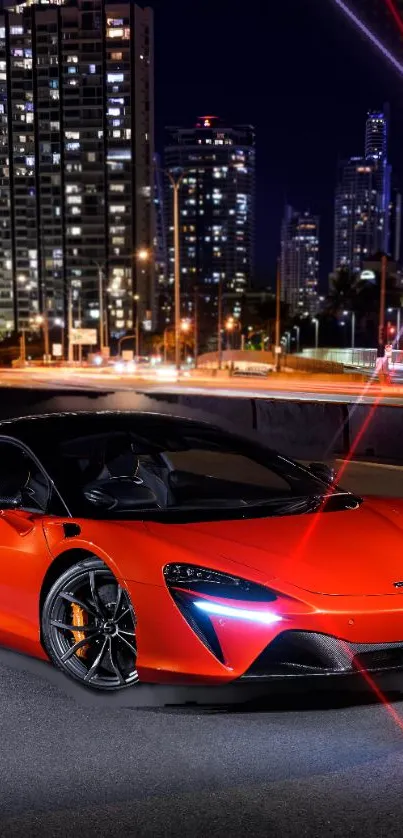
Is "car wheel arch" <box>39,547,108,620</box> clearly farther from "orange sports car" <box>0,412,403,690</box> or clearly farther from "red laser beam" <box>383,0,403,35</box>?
"red laser beam" <box>383,0,403,35</box>

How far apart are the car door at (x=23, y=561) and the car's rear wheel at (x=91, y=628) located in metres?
0.13

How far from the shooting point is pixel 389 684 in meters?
3.59

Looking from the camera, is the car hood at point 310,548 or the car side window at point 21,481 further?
the car side window at point 21,481

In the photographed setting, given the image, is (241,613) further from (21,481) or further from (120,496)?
(21,481)

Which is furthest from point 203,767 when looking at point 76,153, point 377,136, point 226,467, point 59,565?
point 76,153

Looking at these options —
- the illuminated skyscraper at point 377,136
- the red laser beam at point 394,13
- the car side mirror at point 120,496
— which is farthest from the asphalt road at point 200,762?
the illuminated skyscraper at point 377,136

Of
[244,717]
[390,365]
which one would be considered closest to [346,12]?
[390,365]

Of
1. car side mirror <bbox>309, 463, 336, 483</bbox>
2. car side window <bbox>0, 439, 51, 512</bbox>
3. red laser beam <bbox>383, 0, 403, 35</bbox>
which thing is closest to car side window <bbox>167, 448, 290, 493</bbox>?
car side mirror <bbox>309, 463, 336, 483</bbox>

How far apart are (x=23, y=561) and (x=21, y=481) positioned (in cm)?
76

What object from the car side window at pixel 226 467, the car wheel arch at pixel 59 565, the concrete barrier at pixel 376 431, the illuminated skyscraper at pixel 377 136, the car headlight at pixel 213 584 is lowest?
the car side window at pixel 226 467

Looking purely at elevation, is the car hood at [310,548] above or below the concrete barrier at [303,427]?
above

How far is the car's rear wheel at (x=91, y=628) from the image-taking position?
4055 mm

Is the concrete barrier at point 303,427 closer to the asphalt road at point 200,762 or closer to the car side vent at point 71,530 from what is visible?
the car side vent at point 71,530

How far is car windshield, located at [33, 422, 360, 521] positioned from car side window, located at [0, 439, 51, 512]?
0.66 feet
